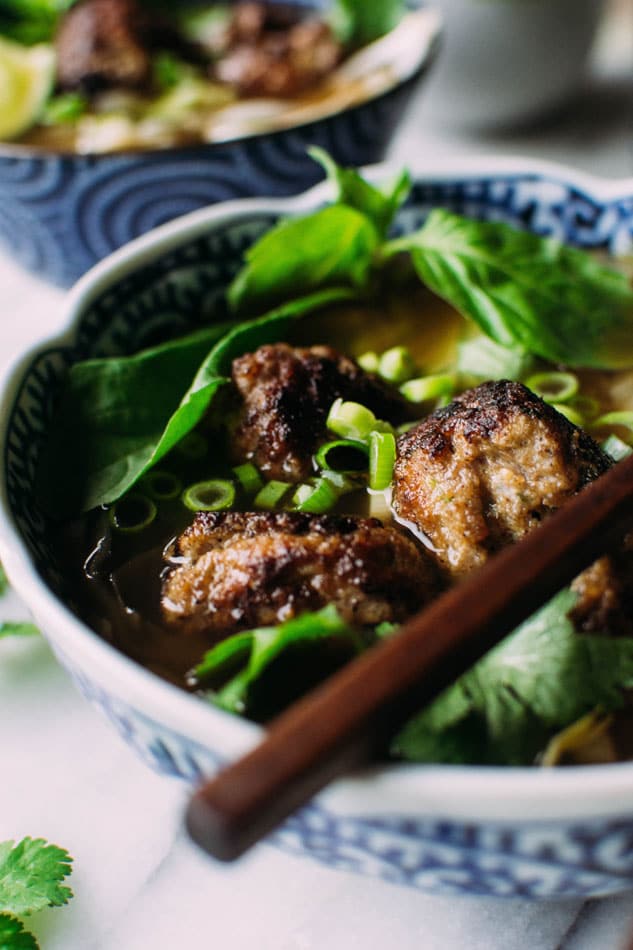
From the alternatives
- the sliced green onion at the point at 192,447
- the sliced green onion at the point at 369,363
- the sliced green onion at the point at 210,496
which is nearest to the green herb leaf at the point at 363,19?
the sliced green onion at the point at 369,363

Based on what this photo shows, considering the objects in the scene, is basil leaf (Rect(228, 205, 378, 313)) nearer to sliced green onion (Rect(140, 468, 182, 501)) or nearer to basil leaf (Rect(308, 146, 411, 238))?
basil leaf (Rect(308, 146, 411, 238))

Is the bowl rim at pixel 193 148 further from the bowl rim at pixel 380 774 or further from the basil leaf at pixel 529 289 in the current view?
the bowl rim at pixel 380 774

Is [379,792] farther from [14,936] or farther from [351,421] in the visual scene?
[351,421]

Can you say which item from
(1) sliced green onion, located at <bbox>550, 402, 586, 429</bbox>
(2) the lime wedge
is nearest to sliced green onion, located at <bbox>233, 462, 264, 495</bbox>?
(1) sliced green onion, located at <bbox>550, 402, 586, 429</bbox>

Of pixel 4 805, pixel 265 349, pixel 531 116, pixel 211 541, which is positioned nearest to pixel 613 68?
pixel 531 116

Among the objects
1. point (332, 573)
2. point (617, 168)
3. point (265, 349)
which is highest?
point (265, 349)

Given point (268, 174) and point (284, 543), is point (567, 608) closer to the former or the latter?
point (284, 543)
